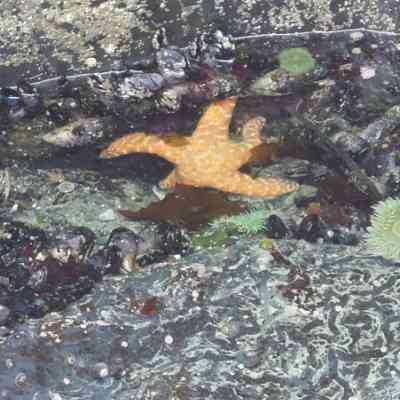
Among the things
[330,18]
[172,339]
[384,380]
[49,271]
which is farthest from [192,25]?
[384,380]

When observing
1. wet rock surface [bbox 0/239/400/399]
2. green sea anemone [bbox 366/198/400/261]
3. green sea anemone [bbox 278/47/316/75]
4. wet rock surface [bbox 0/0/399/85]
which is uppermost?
wet rock surface [bbox 0/0/399/85]

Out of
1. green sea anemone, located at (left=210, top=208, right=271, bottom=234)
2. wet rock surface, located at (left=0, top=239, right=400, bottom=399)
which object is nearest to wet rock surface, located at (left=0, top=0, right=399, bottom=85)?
green sea anemone, located at (left=210, top=208, right=271, bottom=234)

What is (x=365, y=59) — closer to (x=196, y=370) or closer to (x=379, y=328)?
(x=379, y=328)

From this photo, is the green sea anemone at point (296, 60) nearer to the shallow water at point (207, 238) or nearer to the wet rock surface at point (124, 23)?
the shallow water at point (207, 238)

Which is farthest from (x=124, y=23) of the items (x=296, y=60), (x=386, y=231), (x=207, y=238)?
(x=386, y=231)

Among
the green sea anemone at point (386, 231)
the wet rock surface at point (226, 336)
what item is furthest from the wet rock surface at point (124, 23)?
the wet rock surface at point (226, 336)

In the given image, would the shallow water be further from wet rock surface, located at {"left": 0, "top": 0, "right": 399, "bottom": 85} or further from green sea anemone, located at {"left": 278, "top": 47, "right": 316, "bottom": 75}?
wet rock surface, located at {"left": 0, "top": 0, "right": 399, "bottom": 85}

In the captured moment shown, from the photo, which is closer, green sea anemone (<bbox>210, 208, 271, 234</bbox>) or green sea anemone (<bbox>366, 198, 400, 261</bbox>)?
green sea anemone (<bbox>366, 198, 400, 261</bbox>)

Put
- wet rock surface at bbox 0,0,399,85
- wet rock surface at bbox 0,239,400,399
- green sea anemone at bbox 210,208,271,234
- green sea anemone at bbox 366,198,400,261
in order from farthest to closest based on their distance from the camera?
1. wet rock surface at bbox 0,0,399,85
2. green sea anemone at bbox 210,208,271,234
3. green sea anemone at bbox 366,198,400,261
4. wet rock surface at bbox 0,239,400,399
